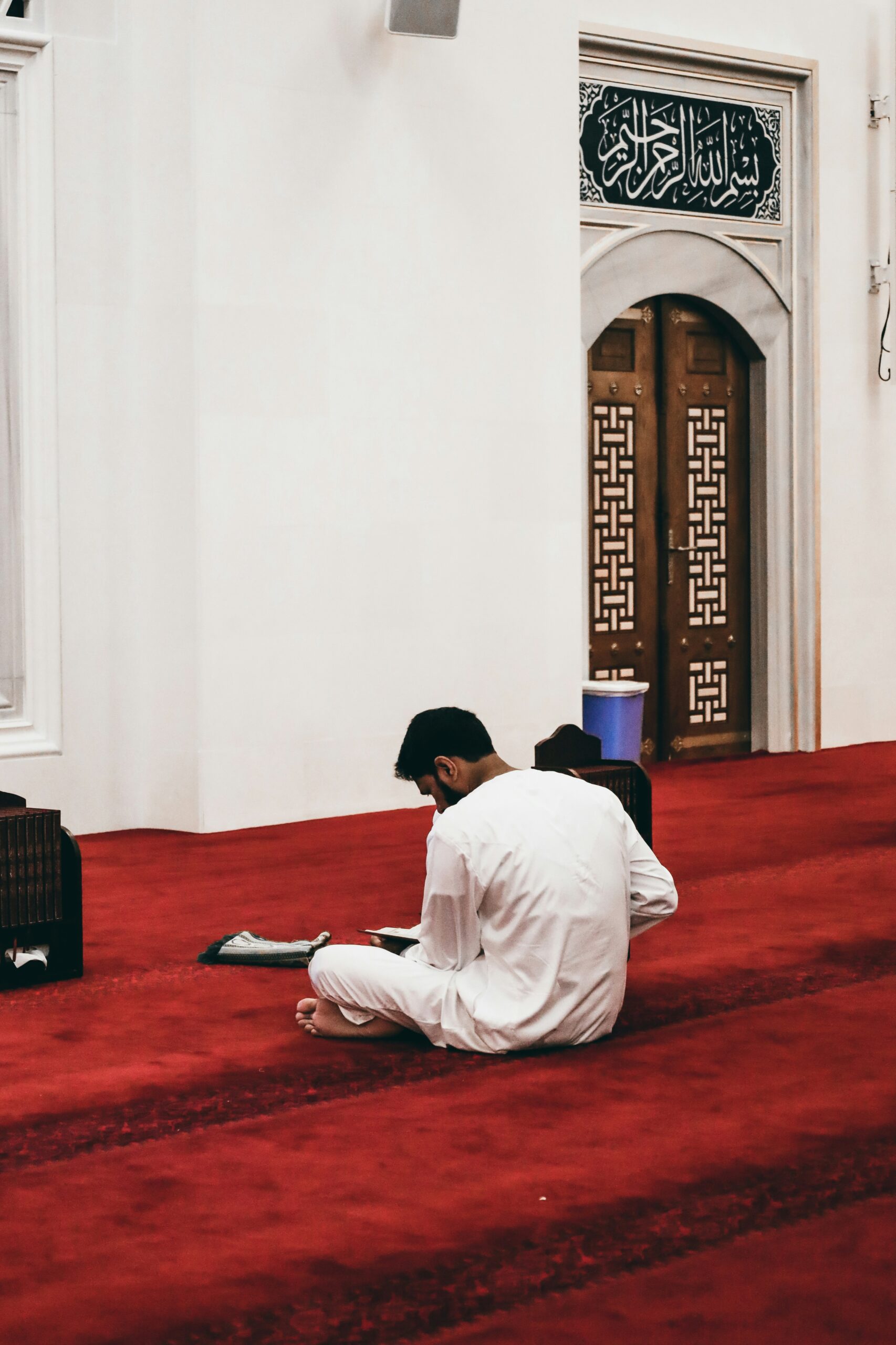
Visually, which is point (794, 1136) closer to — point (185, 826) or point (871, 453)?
point (185, 826)

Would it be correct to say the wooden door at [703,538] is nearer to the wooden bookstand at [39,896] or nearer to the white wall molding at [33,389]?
the white wall molding at [33,389]

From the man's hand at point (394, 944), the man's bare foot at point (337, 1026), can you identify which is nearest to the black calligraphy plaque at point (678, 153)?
the man's hand at point (394, 944)

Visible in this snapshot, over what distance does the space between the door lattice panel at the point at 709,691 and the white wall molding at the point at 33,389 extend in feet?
10.5

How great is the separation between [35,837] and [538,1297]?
1.99 meters

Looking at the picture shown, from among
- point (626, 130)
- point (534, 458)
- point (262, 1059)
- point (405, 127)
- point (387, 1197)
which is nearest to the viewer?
point (387, 1197)

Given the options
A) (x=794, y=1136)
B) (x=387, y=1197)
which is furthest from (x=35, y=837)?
(x=794, y=1136)

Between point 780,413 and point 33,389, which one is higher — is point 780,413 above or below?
above

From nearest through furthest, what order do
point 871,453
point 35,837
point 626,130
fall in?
point 35,837
point 626,130
point 871,453

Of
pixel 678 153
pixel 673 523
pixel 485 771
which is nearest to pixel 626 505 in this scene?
pixel 673 523

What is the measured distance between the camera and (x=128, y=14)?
5.66 metres

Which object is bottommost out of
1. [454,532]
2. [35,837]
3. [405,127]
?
[35,837]

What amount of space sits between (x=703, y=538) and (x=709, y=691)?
2.39ft

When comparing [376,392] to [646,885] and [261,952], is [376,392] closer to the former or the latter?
[261,952]

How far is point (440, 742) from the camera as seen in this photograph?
125 inches
